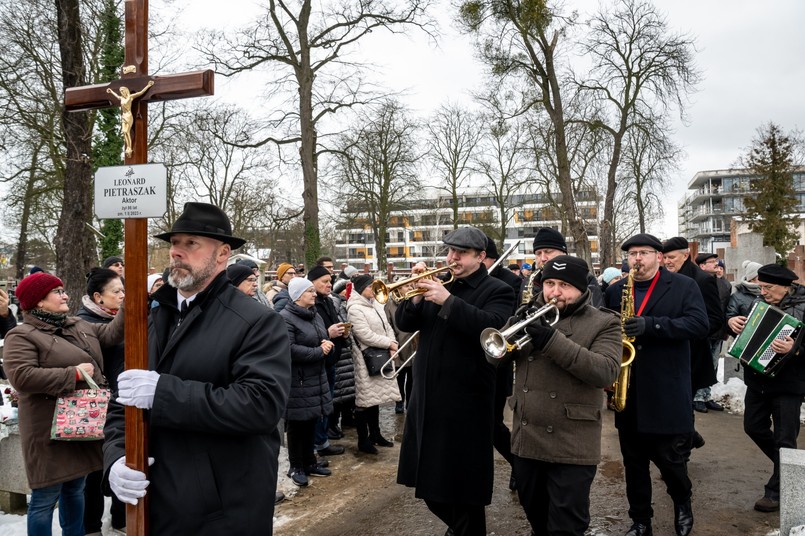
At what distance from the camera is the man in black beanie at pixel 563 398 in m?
3.58

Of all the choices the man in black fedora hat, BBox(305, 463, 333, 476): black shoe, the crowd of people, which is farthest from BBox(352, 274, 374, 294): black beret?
the man in black fedora hat

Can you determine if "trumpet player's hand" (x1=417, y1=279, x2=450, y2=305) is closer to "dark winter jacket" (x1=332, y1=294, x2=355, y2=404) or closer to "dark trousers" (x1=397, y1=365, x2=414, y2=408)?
"dark winter jacket" (x1=332, y1=294, x2=355, y2=404)

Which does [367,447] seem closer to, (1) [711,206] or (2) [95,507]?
(2) [95,507]

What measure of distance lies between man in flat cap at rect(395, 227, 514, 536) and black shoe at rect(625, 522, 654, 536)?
123 centimetres

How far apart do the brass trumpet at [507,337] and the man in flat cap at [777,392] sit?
2837 millimetres

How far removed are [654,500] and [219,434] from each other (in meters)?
4.45

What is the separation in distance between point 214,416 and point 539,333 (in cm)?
190

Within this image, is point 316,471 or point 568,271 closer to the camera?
point 568,271

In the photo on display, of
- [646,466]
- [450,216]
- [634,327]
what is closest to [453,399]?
[634,327]

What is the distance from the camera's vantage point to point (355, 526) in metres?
5.07

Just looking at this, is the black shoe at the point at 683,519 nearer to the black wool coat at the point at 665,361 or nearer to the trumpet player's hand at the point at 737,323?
the black wool coat at the point at 665,361

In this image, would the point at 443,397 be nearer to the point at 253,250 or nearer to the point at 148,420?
the point at 148,420

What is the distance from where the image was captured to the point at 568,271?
149 inches

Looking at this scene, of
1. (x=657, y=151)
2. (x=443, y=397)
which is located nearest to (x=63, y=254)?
(x=443, y=397)
